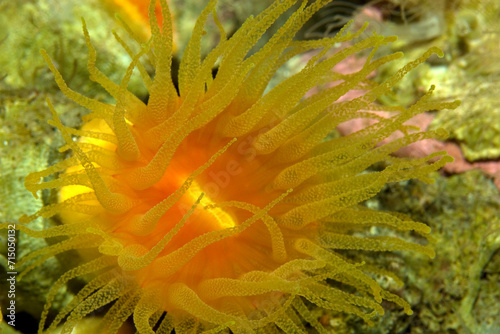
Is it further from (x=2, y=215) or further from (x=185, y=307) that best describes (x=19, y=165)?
(x=185, y=307)

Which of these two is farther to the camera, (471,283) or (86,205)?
(471,283)

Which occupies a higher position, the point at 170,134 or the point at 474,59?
the point at 170,134

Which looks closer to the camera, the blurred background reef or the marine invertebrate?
the marine invertebrate

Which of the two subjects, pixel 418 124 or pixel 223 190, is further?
pixel 418 124

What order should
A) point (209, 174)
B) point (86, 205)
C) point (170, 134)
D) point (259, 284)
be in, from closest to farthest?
point (259, 284) → point (86, 205) → point (170, 134) → point (209, 174)

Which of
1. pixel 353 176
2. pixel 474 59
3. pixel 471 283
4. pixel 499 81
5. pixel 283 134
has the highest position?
pixel 283 134

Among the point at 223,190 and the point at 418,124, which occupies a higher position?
the point at 223,190

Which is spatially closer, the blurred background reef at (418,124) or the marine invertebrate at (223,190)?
the marine invertebrate at (223,190)

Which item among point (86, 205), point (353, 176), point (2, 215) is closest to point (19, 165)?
point (2, 215)
